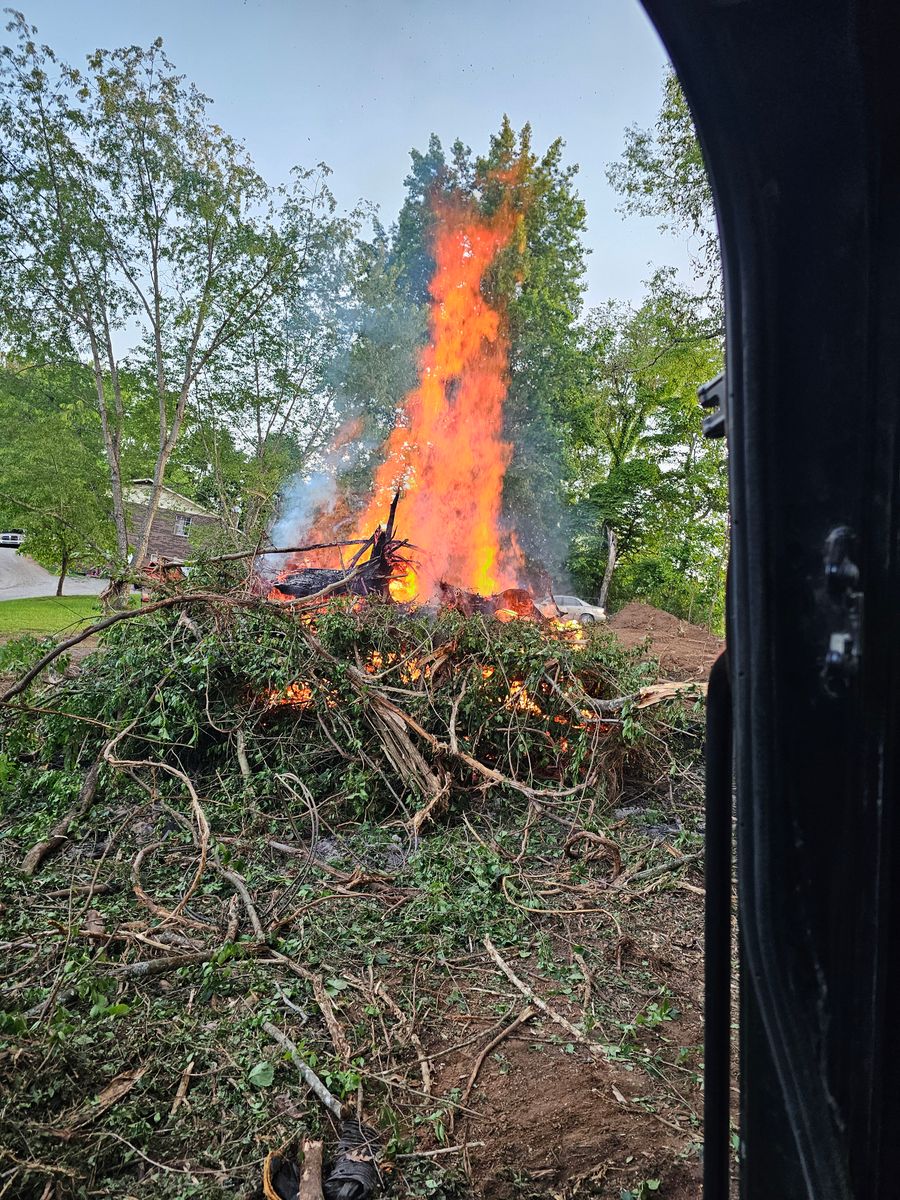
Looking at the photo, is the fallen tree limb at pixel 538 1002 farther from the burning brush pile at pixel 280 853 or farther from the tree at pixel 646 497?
the tree at pixel 646 497

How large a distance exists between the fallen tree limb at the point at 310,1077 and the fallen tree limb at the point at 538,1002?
1.05 m

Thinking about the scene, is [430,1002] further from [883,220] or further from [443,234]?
[443,234]

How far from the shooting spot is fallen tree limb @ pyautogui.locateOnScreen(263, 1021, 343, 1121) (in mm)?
2191

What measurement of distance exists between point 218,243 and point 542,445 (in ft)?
36.9

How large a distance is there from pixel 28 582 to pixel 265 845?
3091 centimetres

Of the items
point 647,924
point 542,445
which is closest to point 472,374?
point 542,445

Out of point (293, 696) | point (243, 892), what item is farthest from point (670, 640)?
point (243, 892)

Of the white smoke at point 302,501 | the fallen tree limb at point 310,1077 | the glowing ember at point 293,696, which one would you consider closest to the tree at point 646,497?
the white smoke at point 302,501

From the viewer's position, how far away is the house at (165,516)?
1408 cm

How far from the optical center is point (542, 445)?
68.4 feet

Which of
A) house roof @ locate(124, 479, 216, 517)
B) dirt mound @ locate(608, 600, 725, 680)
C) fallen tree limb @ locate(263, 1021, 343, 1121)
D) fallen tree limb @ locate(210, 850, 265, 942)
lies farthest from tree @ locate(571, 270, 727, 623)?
fallen tree limb @ locate(263, 1021, 343, 1121)

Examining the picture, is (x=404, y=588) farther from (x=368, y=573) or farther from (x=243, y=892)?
(x=243, y=892)

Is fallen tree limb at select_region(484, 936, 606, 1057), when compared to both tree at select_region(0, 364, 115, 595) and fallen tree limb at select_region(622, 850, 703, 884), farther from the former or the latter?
tree at select_region(0, 364, 115, 595)

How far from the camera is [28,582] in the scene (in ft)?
94.9
